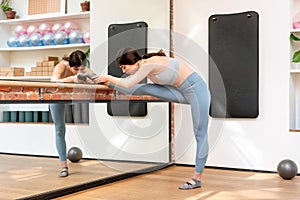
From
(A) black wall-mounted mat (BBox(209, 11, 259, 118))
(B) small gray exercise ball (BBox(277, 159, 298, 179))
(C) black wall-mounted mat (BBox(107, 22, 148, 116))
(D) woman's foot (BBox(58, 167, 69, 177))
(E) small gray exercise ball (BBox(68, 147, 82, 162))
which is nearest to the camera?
(D) woman's foot (BBox(58, 167, 69, 177))

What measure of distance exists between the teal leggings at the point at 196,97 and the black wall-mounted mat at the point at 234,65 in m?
1.03

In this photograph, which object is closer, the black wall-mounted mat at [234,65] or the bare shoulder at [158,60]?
the bare shoulder at [158,60]

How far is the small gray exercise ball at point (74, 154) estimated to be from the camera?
4276 mm

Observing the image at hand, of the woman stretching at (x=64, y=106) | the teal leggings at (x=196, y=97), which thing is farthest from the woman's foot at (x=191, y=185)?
the woman stretching at (x=64, y=106)

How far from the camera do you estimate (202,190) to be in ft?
13.7

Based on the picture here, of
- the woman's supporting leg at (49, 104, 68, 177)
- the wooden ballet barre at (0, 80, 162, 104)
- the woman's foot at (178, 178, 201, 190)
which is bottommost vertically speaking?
the woman's foot at (178, 178, 201, 190)

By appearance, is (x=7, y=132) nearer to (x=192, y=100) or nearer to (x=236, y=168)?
(x=192, y=100)

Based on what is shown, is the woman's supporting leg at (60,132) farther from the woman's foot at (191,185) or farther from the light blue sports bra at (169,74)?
the woman's foot at (191,185)

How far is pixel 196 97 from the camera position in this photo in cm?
427

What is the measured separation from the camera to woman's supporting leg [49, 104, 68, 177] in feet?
13.6

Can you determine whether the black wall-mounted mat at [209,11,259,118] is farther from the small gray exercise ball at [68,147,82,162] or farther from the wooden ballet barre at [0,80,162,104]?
the small gray exercise ball at [68,147,82,162]

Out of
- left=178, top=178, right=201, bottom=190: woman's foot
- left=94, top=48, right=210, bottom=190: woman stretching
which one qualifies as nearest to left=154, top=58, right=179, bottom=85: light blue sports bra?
left=94, top=48, right=210, bottom=190: woman stretching

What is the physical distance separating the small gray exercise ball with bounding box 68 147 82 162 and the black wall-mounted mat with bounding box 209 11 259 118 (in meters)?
1.75

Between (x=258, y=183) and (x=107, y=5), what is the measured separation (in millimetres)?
2265
